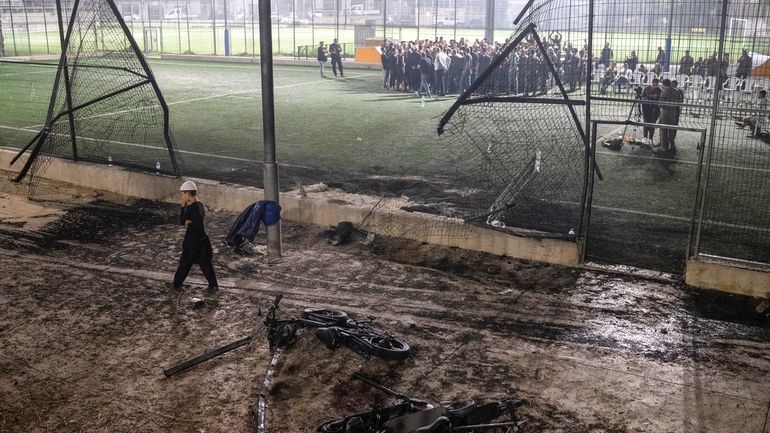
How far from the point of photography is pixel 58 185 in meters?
15.8

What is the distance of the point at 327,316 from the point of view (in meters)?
9.00

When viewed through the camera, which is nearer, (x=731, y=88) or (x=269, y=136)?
(x=731, y=88)

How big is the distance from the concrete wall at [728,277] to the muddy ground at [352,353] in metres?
0.18

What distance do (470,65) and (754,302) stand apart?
19.9m

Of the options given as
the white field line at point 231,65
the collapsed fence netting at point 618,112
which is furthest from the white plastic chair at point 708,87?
the white field line at point 231,65

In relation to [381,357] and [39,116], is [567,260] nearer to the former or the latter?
[381,357]

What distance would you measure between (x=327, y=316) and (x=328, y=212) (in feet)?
13.9

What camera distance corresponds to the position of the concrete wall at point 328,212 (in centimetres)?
1148

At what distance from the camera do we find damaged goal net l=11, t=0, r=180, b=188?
1494 cm

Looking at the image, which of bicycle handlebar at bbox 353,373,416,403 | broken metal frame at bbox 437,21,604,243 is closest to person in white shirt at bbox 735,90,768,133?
broken metal frame at bbox 437,21,604,243

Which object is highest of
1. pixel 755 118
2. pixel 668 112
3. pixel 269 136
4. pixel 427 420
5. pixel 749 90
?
pixel 749 90

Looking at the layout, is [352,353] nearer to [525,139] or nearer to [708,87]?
[525,139]

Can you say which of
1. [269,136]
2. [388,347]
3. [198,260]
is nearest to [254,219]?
[269,136]

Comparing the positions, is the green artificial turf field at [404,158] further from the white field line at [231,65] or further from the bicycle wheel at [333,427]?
the white field line at [231,65]
